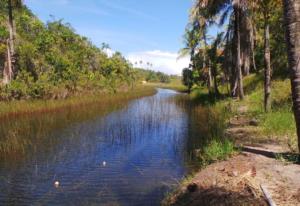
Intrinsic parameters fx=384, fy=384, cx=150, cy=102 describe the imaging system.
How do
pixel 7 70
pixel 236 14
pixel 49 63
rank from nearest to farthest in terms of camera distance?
pixel 236 14 < pixel 7 70 < pixel 49 63

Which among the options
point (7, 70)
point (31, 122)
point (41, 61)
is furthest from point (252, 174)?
point (41, 61)

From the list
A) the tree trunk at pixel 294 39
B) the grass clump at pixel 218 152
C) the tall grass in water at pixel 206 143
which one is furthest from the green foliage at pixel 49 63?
the tree trunk at pixel 294 39

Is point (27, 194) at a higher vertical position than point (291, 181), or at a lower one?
lower

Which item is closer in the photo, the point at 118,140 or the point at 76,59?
the point at 118,140

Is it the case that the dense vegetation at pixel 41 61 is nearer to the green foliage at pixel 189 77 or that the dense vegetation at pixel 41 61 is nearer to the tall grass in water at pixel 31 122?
the tall grass in water at pixel 31 122

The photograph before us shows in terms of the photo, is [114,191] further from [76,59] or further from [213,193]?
[76,59]

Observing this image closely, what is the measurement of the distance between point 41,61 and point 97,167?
28266 millimetres

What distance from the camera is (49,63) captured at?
134ft

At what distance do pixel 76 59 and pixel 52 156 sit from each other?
37.7m

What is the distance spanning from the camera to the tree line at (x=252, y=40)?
8009 millimetres

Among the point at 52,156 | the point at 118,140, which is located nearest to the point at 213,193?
the point at 52,156

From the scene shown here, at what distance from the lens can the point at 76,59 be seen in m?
50.4

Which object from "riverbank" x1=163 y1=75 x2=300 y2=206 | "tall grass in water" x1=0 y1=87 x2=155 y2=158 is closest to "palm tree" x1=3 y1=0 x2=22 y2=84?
"tall grass in water" x1=0 y1=87 x2=155 y2=158

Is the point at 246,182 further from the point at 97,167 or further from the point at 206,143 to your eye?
the point at 206,143
